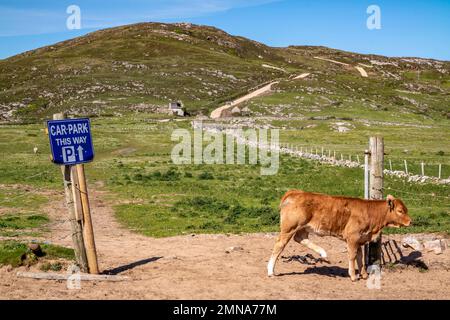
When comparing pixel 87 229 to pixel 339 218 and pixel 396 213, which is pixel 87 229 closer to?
pixel 339 218

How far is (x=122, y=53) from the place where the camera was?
159750 mm

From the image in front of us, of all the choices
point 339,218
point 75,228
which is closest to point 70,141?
point 75,228

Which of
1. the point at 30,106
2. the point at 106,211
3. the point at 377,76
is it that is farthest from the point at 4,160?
the point at 377,76

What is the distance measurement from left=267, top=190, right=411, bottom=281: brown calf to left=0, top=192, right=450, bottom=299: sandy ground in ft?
2.90

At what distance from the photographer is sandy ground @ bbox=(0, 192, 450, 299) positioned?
485 inches

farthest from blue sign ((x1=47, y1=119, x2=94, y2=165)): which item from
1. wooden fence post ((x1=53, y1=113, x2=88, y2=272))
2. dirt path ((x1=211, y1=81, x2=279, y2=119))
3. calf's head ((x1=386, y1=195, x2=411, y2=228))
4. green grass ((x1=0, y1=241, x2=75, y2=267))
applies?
dirt path ((x1=211, y1=81, x2=279, y2=119))

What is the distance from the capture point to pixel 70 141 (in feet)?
45.2

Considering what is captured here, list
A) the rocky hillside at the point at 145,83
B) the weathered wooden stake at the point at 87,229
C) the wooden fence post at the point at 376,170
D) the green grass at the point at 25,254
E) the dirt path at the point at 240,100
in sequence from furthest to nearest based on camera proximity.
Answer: the rocky hillside at the point at 145,83 < the dirt path at the point at 240,100 < the wooden fence post at the point at 376,170 < the green grass at the point at 25,254 < the weathered wooden stake at the point at 87,229

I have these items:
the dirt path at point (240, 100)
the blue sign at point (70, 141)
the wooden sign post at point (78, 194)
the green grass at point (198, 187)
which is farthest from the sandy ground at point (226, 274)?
the dirt path at point (240, 100)

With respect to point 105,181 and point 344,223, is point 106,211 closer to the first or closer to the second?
point 105,181

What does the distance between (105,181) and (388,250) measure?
23232mm

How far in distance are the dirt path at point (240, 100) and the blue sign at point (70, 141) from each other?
80.2m

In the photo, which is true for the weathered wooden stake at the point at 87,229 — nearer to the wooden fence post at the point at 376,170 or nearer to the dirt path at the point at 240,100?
the wooden fence post at the point at 376,170

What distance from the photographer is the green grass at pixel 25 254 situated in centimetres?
1430
